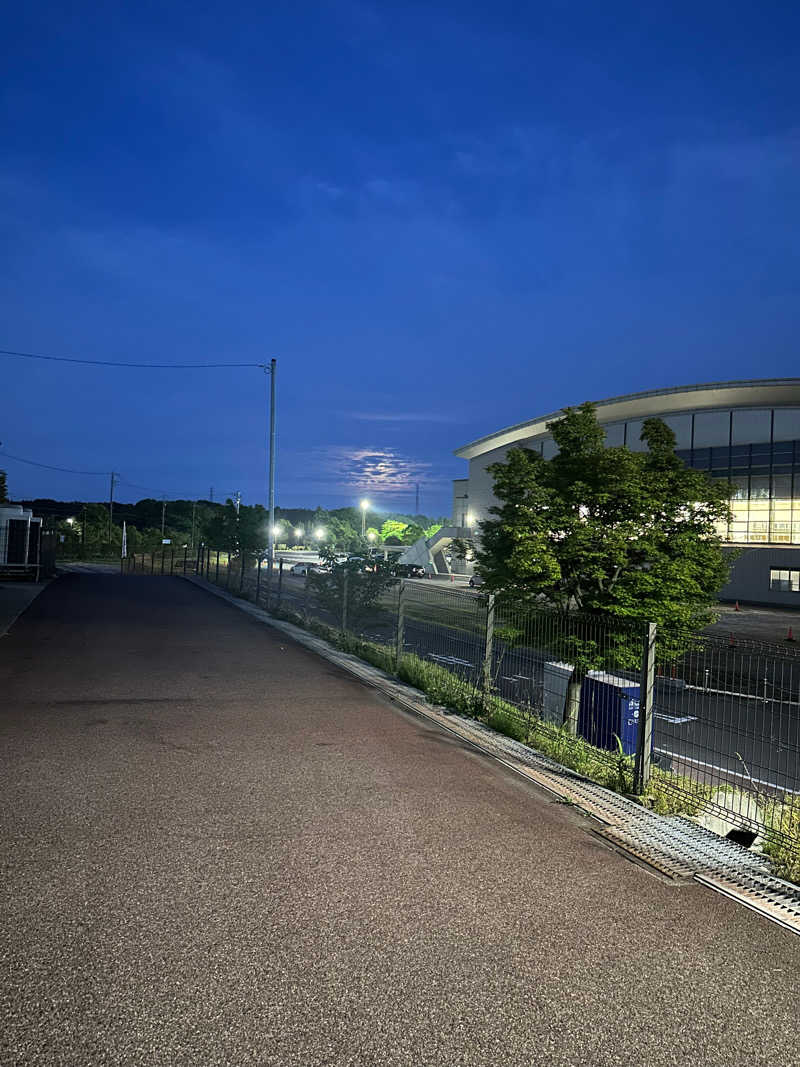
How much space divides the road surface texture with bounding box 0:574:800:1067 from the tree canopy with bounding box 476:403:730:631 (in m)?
5.22

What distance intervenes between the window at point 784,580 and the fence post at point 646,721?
150ft

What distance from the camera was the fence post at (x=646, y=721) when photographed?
646 centimetres

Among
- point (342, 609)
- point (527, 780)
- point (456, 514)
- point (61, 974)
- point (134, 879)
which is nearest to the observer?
point (61, 974)

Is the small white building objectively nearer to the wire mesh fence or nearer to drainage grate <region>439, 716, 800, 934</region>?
the wire mesh fence

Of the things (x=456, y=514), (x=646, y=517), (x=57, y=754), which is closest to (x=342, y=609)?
(x=646, y=517)

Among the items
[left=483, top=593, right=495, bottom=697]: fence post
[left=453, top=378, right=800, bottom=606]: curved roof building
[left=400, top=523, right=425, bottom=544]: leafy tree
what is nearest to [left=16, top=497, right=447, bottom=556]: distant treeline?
[left=400, top=523, right=425, bottom=544]: leafy tree

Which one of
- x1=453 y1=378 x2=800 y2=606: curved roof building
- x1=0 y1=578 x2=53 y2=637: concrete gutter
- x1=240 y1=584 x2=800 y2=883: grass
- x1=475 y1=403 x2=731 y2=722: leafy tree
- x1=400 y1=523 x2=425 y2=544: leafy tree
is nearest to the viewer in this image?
x1=240 y1=584 x2=800 y2=883: grass

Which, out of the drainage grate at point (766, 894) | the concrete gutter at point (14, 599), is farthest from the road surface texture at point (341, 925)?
the concrete gutter at point (14, 599)

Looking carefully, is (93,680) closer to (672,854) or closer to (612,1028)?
(672,854)

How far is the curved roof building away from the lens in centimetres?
4778

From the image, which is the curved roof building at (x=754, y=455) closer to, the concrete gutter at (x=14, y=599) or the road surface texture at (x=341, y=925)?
the concrete gutter at (x=14, y=599)

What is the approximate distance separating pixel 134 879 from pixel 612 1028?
273 centimetres

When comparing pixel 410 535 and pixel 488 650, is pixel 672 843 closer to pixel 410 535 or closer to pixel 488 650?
pixel 488 650

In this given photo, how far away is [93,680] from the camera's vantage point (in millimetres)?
10453
